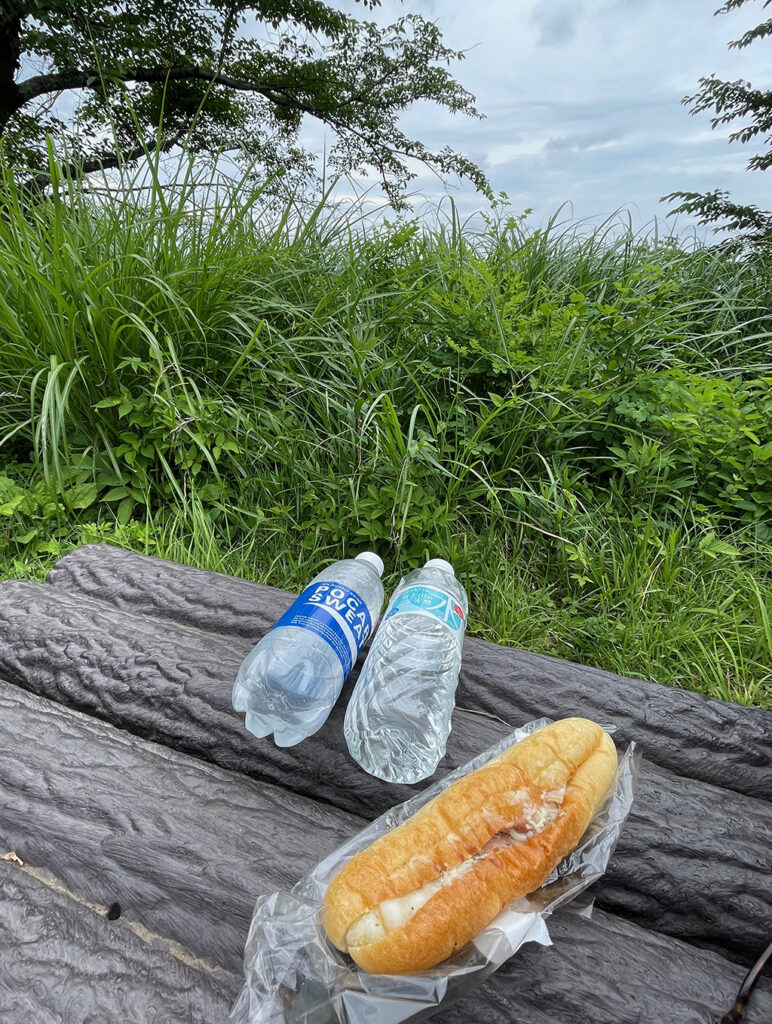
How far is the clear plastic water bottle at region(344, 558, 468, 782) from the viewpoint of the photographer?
1388mm

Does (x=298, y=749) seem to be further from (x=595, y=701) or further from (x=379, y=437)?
(x=379, y=437)

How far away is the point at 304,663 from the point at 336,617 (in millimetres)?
204

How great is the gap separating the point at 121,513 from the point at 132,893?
1.69m

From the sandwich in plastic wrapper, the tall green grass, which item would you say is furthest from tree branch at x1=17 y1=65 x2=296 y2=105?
the sandwich in plastic wrapper

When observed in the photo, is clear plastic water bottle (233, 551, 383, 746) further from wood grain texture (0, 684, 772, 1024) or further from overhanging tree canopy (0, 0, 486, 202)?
overhanging tree canopy (0, 0, 486, 202)

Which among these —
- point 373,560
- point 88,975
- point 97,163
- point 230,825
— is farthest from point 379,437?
point 97,163

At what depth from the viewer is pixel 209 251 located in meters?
2.78

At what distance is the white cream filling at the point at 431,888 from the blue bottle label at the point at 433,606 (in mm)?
483

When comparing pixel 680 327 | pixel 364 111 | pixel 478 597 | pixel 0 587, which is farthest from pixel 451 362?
pixel 364 111

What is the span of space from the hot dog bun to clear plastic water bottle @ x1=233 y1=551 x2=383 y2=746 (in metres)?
0.44

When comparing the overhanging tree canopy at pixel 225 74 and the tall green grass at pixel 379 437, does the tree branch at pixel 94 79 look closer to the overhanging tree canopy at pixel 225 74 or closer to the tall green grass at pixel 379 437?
the overhanging tree canopy at pixel 225 74

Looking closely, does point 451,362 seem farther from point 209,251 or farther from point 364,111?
point 364,111

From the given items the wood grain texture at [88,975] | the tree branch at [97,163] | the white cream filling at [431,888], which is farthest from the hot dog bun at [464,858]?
the tree branch at [97,163]

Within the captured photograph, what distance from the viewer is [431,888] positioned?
94 cm
